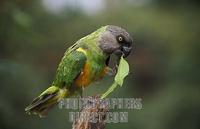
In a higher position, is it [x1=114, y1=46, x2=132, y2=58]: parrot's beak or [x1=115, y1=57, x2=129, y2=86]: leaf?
[x1=114, y1=46, x2=132, y2=58]: parrot's beak

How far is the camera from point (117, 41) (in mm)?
5551

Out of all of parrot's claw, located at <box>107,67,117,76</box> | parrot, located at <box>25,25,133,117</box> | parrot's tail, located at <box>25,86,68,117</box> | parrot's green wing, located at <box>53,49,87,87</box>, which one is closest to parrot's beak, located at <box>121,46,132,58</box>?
parrot, located at <box>25,25,133,117</box>

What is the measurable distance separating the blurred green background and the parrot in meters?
0.90

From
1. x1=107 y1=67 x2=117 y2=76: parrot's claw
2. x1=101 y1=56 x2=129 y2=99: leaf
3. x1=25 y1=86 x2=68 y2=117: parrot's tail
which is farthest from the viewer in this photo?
x1=107 y1=67 x2=117 y2=76: parrot's claw

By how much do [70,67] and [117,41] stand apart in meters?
0.45

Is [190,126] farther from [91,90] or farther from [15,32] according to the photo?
[15,32]

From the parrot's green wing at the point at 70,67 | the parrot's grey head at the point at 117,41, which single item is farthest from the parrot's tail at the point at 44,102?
the parrot's grey head at the point at 117,41

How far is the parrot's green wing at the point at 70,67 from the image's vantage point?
18.4 ft

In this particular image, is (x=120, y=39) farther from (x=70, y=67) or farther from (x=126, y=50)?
(x=70, y=67)

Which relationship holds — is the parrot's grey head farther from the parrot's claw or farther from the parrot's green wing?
the parrot's green wing

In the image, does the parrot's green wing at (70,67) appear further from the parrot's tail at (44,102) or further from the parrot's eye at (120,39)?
the parrot's eye at (120,39)

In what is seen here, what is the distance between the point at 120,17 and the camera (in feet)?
65.7

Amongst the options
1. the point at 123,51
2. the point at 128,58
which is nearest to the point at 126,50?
the point at 123,51

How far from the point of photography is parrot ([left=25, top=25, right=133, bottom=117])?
216 inches
